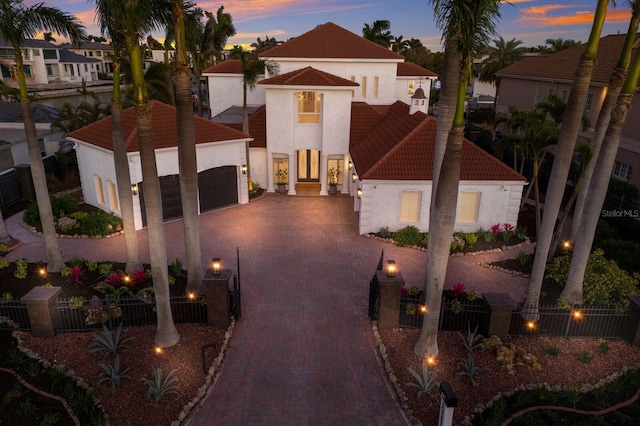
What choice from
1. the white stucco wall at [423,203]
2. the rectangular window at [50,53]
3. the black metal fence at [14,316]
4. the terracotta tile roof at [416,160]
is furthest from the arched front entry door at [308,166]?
the rectangular window at [50,53]

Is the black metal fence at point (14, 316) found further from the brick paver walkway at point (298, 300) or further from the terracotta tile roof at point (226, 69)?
the terracotta tile roof at point (226, 69)

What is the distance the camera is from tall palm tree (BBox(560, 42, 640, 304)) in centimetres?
1159

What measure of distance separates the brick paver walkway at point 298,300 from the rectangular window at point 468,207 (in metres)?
2.51

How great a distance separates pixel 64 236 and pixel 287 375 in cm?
1434

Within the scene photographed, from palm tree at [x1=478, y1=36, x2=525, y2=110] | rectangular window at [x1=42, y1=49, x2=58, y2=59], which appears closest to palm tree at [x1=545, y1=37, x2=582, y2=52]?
palm tree at [x1=478, y1=36, x2=525, y2=110]

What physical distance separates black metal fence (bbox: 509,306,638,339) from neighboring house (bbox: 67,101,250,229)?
52.8ft

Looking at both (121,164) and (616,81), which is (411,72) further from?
(121,164)

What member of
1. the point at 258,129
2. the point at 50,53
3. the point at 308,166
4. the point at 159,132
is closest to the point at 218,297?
the point at 159,132

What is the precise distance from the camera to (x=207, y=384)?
35.0 feet

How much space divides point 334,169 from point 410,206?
7.38m

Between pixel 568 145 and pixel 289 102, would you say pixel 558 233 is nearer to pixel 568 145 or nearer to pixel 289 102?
pixel 568 145

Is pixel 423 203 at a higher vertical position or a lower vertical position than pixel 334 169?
lower

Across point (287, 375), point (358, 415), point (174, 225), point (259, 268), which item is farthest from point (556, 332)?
point (174, 225)

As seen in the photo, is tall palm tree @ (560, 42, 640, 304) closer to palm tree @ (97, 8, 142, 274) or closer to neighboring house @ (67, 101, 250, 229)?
palm tree @ (97, 8, 142, 274)
